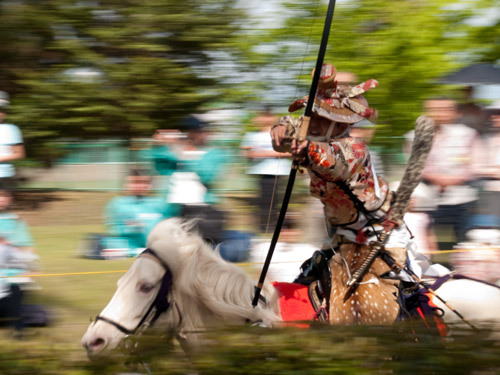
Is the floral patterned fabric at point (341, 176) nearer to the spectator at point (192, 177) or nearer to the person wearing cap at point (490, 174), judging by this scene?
the person wearing cap at point (490, 174)

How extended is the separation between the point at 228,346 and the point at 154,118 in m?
6.04

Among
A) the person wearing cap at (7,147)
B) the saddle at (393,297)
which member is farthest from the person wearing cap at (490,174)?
the person wearing cap at (7,147)

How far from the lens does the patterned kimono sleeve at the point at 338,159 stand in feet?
9.34

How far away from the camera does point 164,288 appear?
9.82 ft

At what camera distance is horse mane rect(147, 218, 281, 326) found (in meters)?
3.03

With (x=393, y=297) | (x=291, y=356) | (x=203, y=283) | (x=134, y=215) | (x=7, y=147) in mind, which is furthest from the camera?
(x=134, y=215)

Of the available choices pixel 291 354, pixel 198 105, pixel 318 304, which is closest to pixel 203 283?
pixel 318 304

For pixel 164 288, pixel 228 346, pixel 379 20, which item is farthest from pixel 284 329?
pixel 379 20

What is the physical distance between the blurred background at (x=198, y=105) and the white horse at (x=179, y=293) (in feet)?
3.50

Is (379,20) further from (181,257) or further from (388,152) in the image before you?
(181,257)

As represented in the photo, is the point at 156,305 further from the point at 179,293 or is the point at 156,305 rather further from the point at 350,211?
the point at 350,211

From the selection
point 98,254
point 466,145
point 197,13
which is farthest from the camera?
point 197,13

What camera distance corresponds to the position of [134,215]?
613cm

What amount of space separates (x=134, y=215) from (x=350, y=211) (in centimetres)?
332
